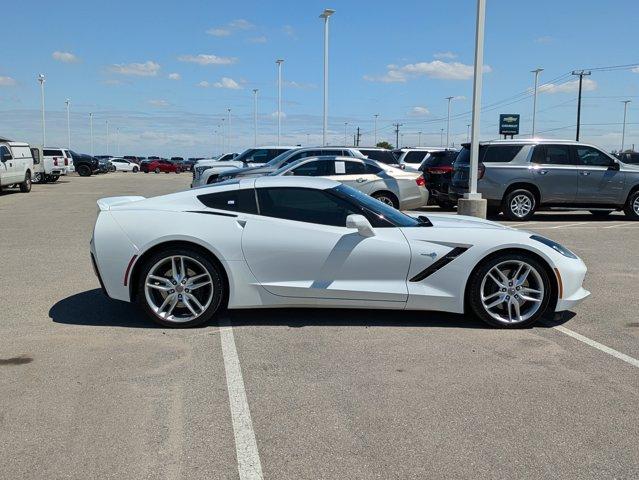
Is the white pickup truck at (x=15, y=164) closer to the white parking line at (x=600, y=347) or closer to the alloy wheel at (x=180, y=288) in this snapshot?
the alloy wheel at (x=180, y=288)

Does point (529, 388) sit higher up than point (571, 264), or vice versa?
point (571, 264)

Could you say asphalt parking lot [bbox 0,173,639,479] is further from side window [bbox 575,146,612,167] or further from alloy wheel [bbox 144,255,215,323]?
side window [bbox 575,146,612,167]

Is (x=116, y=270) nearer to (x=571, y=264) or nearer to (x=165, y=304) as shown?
(x=165, y=304)

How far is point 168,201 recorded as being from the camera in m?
5.78

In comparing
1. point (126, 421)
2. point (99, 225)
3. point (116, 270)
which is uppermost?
point (99, 225)

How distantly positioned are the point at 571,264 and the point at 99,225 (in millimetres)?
4281

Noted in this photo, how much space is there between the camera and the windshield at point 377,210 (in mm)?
5691

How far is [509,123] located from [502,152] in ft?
207

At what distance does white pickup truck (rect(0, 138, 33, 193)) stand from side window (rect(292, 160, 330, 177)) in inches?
595

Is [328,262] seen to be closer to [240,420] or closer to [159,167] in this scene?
[240,420]

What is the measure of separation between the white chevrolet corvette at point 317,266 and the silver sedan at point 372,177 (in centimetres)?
837

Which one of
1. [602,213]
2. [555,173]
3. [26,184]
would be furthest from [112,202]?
[26,184]

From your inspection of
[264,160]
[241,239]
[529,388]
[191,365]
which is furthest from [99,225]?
[264,160]

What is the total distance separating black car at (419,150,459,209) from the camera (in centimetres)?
1697
